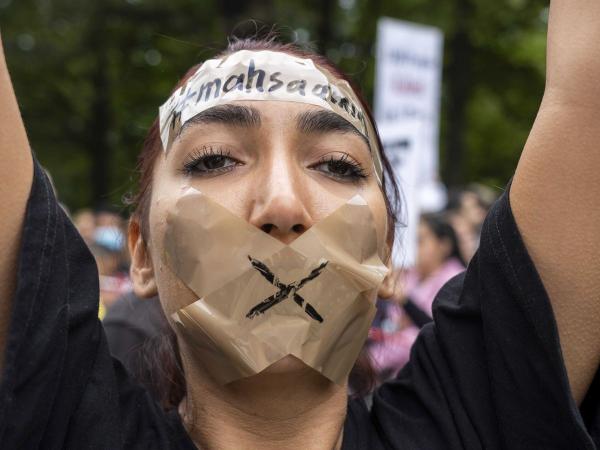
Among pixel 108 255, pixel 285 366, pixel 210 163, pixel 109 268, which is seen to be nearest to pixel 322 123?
pixel 210 163

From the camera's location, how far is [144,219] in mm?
1733

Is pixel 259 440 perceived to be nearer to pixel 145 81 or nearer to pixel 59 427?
pixel 59 427

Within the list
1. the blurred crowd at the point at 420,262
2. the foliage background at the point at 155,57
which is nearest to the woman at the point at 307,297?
the blurred crowd at the point at 420,262

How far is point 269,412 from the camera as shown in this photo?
154cm

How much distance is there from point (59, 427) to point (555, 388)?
33.9 inches

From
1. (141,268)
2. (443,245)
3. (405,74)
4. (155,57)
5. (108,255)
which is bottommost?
(155,57)

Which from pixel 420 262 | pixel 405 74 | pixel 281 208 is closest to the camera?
pixel 281 208

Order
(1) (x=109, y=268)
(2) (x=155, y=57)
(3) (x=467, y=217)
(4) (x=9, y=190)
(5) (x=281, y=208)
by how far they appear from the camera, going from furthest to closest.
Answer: (2) (x=155, y=57)
(3) (x=467, y=217)
(1) (x=109, y=268)
(5) (x=281, y=208)
(4) (x=9, y=190)

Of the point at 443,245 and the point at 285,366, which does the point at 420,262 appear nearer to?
the point at 443,245

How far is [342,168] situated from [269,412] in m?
0.51

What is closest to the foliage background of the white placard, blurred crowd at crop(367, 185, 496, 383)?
the white placard

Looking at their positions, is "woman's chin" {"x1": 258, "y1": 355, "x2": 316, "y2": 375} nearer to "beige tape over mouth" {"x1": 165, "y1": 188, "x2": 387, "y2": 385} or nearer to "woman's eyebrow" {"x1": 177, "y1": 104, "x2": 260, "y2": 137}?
"beige tape over mouth" {"x1": 165, "y1": 188, "x2": 387, "y2": 385}

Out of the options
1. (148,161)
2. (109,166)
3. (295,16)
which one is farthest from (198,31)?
(148,161)

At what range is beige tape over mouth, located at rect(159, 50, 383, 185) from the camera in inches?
64.7
